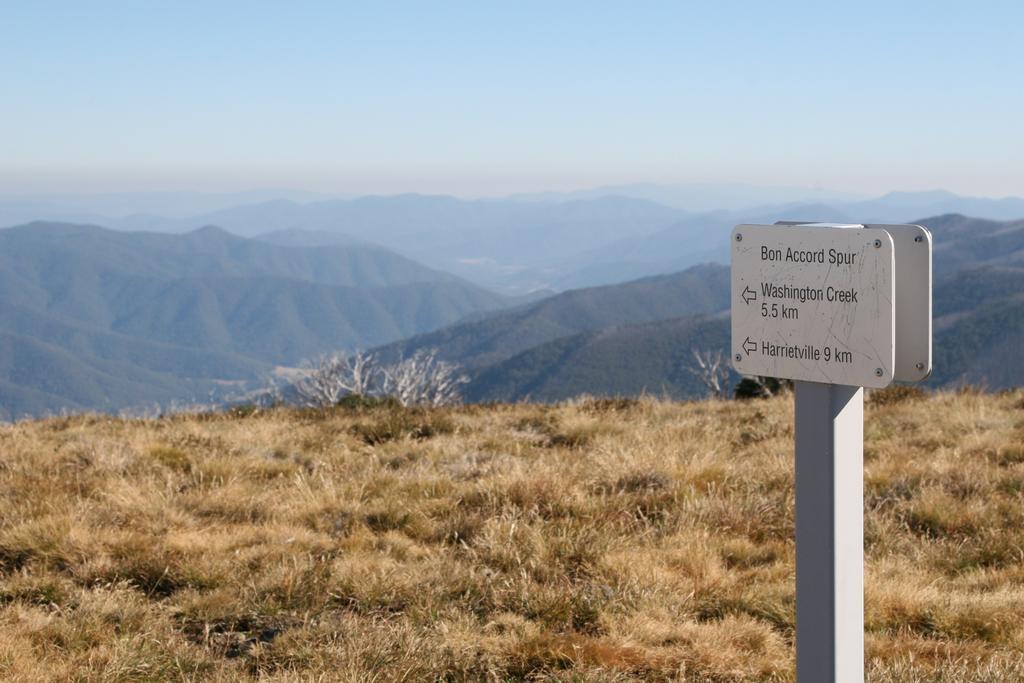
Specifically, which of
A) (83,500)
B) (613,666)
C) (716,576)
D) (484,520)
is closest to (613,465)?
(484,520)

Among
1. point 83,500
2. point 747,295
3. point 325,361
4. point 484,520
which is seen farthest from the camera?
point 325,361

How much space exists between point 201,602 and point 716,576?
2.79m

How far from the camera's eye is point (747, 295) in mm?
2975

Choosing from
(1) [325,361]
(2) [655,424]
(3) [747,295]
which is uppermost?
(3) [747,295]

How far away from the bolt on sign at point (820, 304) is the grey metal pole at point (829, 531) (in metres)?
0.12

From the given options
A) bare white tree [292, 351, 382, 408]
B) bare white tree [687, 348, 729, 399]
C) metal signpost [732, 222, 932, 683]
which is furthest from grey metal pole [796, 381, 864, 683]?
bare white tree [292, 351, 382, 408]

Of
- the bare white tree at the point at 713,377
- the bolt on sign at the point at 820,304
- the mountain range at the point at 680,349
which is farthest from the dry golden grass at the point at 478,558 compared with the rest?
the mountain range at the point at 680,349

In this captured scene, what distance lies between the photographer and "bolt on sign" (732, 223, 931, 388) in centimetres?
266

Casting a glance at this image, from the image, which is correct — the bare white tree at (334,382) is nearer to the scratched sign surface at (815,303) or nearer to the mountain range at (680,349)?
the scratched sign surface at (815,303)

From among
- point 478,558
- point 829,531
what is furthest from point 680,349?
point 829,531

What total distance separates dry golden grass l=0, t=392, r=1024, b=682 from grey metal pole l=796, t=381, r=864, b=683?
101 centimetres

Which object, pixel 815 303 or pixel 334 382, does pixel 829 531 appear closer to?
pixel 815 303

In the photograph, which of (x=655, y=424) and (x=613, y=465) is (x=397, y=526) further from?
(x=655, y=424)

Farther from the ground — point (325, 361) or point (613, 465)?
point (613, 465)
